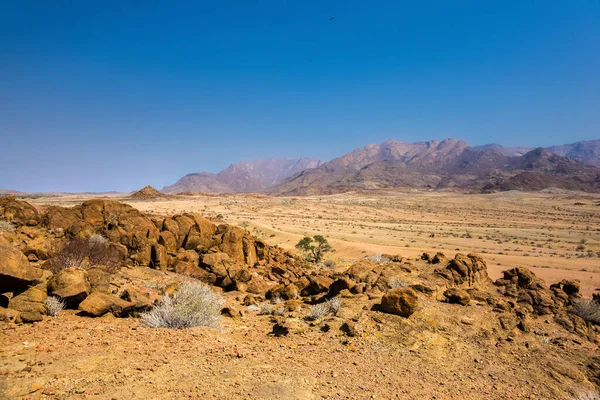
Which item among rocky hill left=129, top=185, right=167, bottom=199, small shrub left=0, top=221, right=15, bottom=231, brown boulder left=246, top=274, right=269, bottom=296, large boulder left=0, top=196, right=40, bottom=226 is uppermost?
rocky hill left=129, top=185, right=167, bottom=199

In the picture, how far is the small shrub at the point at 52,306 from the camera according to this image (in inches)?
241

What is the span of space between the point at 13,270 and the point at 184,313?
10.8 ft

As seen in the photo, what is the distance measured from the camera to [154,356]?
5230 millimetres

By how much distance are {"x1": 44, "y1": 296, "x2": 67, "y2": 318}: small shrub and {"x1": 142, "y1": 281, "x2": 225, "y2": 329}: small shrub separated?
1.64 m

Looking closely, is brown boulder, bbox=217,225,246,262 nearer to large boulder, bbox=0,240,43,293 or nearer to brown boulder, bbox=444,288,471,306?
large boulder, bbox=0,240,43,293

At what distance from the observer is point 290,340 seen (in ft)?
21.6

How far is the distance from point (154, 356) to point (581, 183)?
738 ft

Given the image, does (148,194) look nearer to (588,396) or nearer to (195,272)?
(195,272)

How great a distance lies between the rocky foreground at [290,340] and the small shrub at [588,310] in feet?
0.64

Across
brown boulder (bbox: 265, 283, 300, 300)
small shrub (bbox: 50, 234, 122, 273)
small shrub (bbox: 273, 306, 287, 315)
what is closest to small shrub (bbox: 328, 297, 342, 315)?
small shrub (bbox: 273, 306, 287, 315)

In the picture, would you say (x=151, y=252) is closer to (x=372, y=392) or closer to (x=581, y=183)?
(x=372, y=392)

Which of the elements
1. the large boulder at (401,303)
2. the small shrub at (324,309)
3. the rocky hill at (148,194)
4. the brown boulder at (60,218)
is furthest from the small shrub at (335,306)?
the rocky hill at (148,194)

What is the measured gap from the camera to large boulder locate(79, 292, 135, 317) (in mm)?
6398

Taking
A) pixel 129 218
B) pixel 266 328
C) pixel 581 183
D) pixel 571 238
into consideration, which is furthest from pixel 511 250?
pixel 581 183
